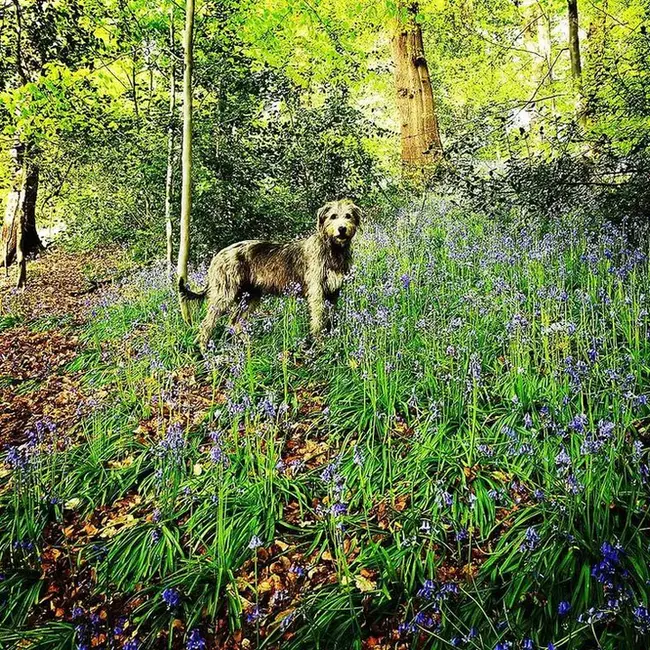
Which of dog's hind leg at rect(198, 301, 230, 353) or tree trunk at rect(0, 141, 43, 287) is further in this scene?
tree trunk at rect(0, 141, 43, 287)

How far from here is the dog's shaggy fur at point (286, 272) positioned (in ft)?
17.4

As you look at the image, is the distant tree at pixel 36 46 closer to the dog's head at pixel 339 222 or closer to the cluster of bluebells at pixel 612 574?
the dog's head at pixel 339 222

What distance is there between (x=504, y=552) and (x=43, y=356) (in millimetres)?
6645

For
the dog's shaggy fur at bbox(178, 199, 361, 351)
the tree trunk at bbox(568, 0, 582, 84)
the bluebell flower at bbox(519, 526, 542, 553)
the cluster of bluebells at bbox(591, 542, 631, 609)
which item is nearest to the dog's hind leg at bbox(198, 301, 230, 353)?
the dog's shaggy fur at bbox(178, 199, 361, 351)

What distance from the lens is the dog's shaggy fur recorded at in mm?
5297

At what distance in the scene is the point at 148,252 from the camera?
11.1 m

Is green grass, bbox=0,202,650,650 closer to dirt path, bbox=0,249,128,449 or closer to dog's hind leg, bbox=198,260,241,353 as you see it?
dog's hind leg, bbox=198,260,241,353

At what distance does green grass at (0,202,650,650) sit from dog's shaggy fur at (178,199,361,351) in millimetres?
423

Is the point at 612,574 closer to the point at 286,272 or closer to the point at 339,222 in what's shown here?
the point at 339,222

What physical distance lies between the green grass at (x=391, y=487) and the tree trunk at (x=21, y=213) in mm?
6715

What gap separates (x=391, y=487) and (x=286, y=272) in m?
3.12

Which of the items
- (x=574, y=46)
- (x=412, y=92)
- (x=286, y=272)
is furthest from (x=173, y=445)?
(x=412, y=92)

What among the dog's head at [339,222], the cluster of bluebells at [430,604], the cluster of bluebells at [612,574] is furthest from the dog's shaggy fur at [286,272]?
the cluster of bluebells at [612,574]

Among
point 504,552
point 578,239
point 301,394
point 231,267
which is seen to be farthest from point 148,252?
point 504,552
